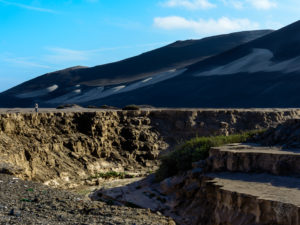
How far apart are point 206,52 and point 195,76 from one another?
44.3 metres

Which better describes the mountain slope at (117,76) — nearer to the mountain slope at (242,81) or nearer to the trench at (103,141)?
the mountain slope at (242,81)

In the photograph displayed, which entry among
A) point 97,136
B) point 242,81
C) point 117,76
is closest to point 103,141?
point 97,136

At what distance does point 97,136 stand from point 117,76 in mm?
87812

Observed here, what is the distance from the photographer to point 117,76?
110 meters

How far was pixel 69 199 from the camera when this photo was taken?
37.5 ft

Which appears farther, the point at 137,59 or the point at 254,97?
the point at 137,59

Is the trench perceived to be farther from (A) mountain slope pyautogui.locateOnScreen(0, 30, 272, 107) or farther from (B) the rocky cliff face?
(A) mountain slope pyautogui.locateOnScreen(0, 30, 272, 107)

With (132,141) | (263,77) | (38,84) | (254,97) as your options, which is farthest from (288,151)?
(38,84)

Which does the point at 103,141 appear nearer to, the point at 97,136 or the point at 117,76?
the point at 97,136

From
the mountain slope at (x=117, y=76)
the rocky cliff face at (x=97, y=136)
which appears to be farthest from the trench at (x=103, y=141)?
the mountain slope at (x=117, y=76)

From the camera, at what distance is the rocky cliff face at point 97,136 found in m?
18.7

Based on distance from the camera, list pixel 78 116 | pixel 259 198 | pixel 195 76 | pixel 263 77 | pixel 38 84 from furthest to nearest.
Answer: pixel 38 84, pixel 195 76, pixel 263 77, pixel 78 116, pixel 259 198

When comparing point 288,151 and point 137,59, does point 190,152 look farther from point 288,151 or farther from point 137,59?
point 137,59

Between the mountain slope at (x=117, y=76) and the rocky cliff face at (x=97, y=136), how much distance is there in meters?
52.3
